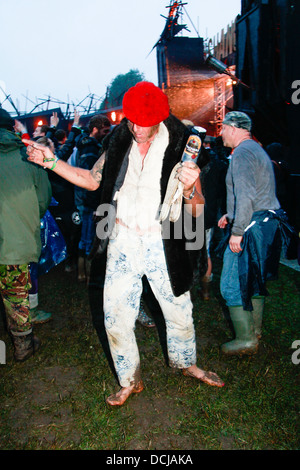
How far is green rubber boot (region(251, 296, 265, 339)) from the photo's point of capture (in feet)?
11.3

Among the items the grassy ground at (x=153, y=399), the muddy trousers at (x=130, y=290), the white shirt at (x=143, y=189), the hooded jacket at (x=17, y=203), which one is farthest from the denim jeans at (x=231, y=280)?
the hooded jacket at (x=17, y=203)

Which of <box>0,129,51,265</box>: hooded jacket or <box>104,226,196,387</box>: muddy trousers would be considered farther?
<box>0,129,51,265</box>: hooded jacket

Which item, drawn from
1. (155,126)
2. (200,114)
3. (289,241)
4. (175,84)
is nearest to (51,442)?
(155,126)

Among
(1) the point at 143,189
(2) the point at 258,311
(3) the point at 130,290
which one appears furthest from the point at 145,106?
(2) the point at 258,311

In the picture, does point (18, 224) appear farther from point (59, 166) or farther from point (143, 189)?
point (143, 189)

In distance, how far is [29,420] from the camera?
258 centimetres

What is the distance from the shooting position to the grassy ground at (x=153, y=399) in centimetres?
235

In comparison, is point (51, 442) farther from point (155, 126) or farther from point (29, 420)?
point (155, 126)

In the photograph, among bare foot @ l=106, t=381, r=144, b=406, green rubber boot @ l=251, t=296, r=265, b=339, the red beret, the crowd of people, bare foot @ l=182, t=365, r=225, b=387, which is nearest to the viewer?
the red beret

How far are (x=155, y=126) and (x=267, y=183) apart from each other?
1.35 metres

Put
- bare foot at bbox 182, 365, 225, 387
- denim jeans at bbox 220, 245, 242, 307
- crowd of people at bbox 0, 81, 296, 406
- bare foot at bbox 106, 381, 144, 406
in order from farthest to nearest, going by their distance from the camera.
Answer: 1. denim jeans at bbox 220, 245, 242, 307
2. bare foot at bbox 182, 365, 225, 387
3. bare foot at bbox 106, 381, 144, 406
4. crowd of people at bbox 0, 81, 296, 406

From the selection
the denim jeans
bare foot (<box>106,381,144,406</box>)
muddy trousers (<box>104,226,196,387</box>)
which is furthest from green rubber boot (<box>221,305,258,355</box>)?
bare foot (<box>106,381,144,406</box>)

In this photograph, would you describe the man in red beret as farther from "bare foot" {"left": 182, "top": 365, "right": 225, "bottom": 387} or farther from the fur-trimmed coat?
"bare foot" {"left": 182, "top": 365, "right": 225, "bottom": 387}

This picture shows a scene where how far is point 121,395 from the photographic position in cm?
269
